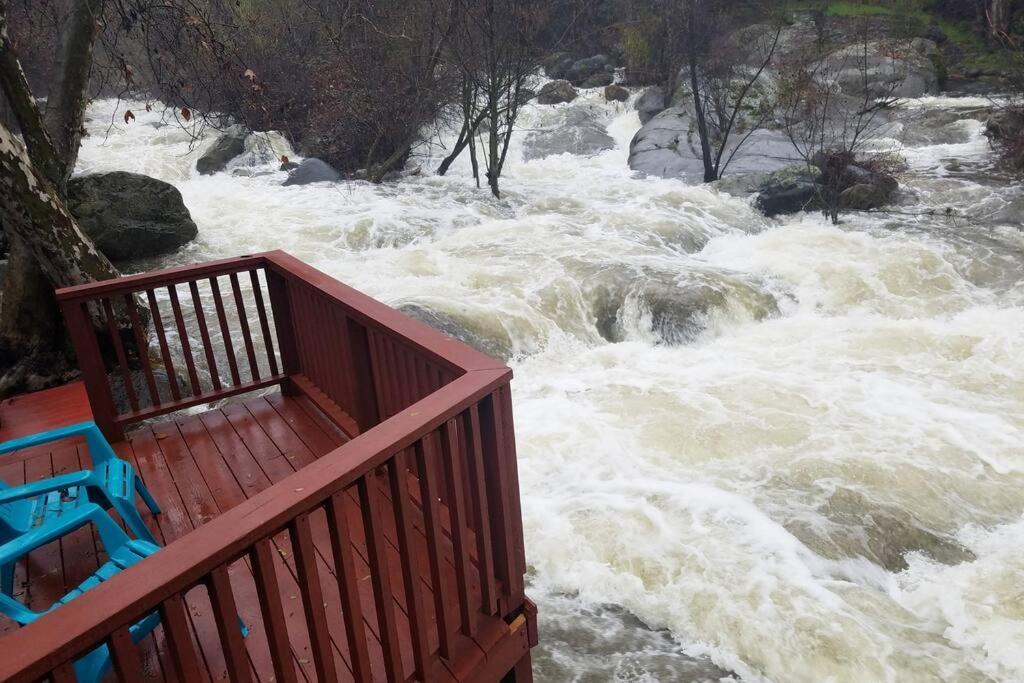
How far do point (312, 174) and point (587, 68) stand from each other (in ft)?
39.7

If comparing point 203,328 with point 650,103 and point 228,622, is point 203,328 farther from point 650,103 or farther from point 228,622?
point 650,103

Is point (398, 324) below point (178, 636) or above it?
above

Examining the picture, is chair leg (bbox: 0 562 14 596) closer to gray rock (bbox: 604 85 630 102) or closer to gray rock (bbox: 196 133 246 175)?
gray rock (bbox: 196 133 246 175)

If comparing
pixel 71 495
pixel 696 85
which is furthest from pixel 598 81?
pixel 71 495

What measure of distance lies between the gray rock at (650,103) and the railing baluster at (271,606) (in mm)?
19724

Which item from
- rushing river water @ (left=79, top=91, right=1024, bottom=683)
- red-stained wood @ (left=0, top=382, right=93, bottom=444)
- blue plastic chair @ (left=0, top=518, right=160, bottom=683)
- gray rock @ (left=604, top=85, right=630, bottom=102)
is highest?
gray rock @ (left=604, top=85, right=630, bottom=102)

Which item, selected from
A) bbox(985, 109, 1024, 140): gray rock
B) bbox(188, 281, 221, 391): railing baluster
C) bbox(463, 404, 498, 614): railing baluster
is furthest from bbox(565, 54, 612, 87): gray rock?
bbox(463, 404, 498, 614): railing baluster

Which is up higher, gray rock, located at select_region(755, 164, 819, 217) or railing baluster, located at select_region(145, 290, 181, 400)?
railing baluster, located at select_region(145, 290, 181, 400)

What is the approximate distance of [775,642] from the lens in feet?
12.6

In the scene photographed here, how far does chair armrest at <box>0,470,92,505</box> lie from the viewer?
2662 millimetres

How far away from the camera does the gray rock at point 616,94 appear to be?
21.3 meters

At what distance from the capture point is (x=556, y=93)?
21.7 m

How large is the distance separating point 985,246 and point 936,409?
5.30 m

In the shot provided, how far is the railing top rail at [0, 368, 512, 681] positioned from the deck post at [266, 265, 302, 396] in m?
2.45
